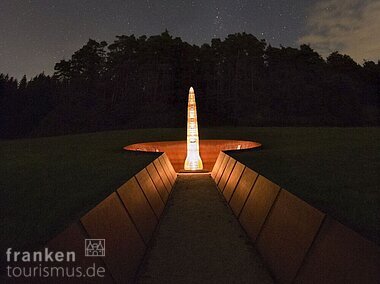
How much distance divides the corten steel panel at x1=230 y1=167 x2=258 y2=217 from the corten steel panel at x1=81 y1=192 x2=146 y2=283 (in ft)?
11.7

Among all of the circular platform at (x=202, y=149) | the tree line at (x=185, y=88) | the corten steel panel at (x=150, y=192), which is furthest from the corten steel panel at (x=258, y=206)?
the tree line at (x=185, y=88)

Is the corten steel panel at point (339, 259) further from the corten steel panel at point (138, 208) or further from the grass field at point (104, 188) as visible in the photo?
the corten steel panel at point (138, 208)

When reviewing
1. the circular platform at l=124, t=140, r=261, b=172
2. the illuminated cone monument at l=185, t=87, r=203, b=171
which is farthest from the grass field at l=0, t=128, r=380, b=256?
the circular platform at l=124, t=140, r=261, b=172

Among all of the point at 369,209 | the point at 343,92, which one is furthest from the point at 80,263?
the point at 343,92

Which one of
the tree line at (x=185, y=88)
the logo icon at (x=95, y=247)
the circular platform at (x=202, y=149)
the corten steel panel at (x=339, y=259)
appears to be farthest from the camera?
the tree line at (x=185, y=88)

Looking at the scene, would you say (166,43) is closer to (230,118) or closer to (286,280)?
(230,118)

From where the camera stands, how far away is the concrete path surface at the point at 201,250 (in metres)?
5.60

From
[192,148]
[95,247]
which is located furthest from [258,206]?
[192,148]

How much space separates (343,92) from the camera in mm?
66125

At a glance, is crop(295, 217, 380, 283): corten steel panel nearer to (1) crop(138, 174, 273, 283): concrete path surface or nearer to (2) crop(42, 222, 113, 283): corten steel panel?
(1) crop(138, 174, 273, 283): concrete path surface

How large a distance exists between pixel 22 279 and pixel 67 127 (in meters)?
72.2

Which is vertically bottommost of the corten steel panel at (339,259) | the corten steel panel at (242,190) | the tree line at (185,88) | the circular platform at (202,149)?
the circular platform at (202,149)

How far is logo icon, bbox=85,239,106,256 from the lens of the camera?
4.33 meters

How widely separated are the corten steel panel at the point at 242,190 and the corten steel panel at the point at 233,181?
0.47m
